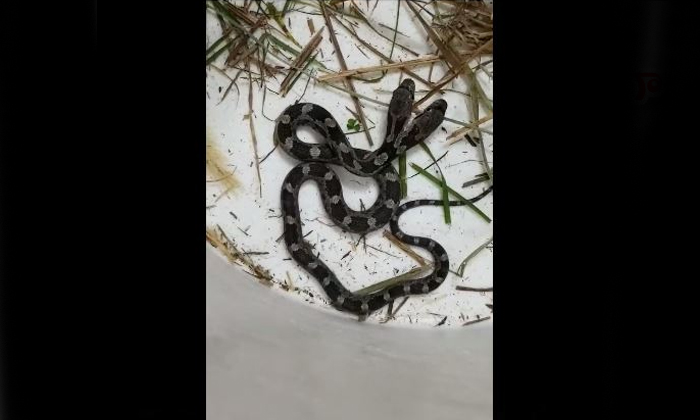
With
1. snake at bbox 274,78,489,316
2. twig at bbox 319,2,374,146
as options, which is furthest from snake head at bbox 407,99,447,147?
twig at bbox 319,2,374,146

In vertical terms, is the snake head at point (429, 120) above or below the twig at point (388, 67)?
below

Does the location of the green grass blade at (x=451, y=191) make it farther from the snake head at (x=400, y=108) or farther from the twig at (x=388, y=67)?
the twig at (x=388, y=67)

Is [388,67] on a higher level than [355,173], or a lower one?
higher

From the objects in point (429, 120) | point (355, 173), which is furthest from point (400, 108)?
point (355, 173)
